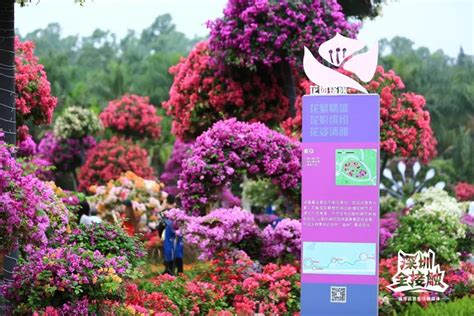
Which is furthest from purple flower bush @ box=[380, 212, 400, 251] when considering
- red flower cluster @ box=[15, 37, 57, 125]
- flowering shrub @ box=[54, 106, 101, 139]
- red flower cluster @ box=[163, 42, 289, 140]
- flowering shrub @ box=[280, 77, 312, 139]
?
flowering shrub @ box=[54, 106, 101, 139]

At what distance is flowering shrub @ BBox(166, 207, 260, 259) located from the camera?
1037cm

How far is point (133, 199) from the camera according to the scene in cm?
1670

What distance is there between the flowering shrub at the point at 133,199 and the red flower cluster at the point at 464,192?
13.3m

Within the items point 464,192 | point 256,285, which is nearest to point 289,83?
point 256,285

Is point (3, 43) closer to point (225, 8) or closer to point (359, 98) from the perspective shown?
point (359, 98)

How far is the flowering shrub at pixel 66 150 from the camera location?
84.7ft

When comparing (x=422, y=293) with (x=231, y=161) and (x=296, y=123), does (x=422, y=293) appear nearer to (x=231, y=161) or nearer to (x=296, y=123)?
(x=231, y=161)

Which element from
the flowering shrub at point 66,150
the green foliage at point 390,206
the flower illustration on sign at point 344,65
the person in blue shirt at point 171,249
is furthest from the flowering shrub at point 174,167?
the flower illustration on sign at point 344,65

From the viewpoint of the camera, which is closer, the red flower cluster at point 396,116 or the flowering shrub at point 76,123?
the red flower cluster at point 396,116

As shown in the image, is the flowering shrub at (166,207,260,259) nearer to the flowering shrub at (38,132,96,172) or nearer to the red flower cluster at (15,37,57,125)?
the red flower cluster at (15,37,57,125)

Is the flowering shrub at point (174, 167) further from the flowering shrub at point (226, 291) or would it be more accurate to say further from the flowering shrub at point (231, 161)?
the flowering shrub at point (226, 291)

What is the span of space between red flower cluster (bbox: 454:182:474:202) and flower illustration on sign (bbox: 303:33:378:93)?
2031 centimetres

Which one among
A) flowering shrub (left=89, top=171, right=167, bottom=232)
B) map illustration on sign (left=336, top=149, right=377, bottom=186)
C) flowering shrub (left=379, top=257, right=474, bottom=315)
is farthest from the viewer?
flowering shrub (left=89, top=171, right=167, bottom=232)

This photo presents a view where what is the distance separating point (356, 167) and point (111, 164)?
17094 millimetres
